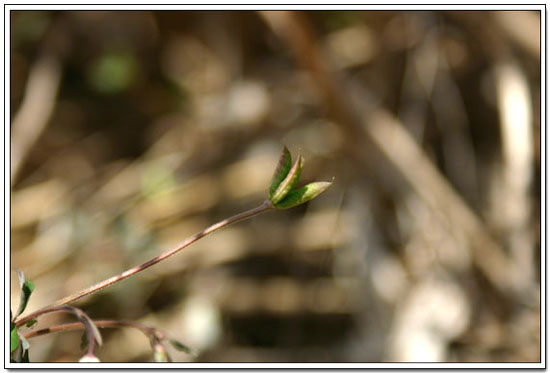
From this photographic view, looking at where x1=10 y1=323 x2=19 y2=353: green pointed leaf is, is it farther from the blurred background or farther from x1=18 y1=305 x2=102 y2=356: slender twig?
the blurred background

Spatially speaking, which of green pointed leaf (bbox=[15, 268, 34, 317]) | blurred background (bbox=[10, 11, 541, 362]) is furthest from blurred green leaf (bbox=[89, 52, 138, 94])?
green pointed leaf (bbox=[15, 268, 34, 317])

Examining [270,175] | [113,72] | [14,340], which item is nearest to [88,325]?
[14,340]

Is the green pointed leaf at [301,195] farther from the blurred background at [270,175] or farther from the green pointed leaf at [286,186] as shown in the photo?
the blurred background at [270,175]

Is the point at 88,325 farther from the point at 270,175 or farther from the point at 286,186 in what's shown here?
the point at 270,175

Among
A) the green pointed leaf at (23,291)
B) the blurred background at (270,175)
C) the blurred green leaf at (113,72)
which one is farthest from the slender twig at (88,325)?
the blurred green leaf at (113,72)
